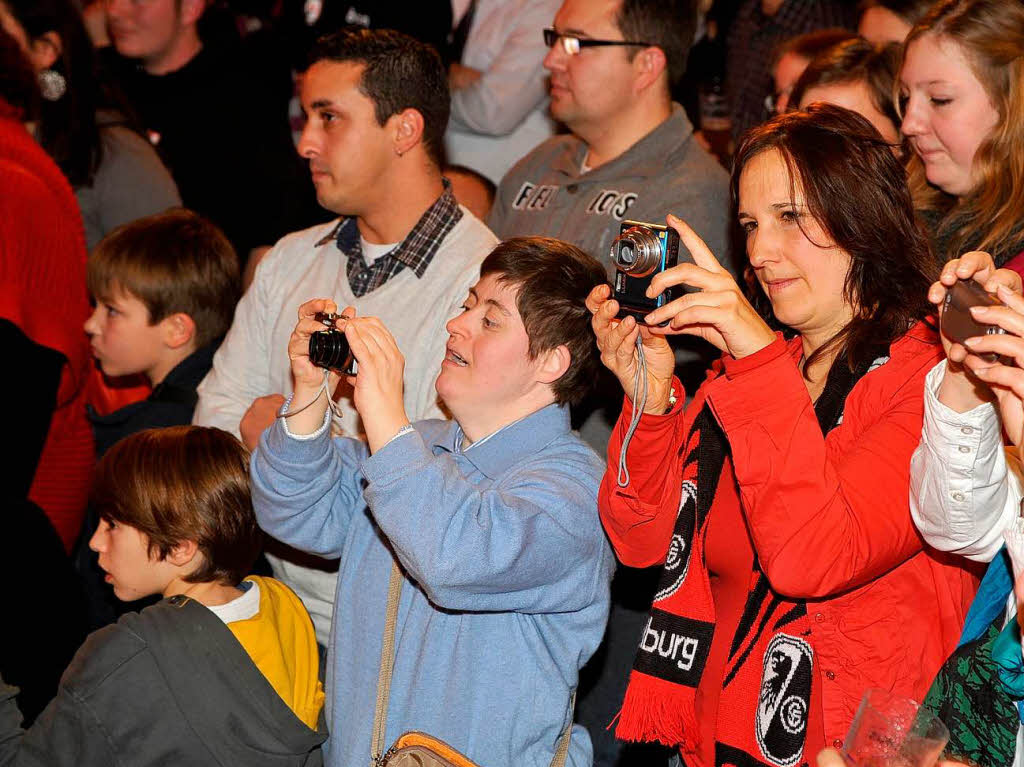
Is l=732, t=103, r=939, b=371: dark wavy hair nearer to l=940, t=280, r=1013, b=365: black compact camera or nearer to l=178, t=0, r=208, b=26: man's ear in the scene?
l=940, t=280, r=1013, b=365: black compact camera

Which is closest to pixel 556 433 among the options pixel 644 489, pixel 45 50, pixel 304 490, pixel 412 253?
pixel 644 489

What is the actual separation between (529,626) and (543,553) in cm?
18

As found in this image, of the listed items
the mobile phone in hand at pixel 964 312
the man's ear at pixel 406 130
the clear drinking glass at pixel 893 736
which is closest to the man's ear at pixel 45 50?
the man's ear at pixel 406 130

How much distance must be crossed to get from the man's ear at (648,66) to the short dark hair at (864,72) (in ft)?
1.31

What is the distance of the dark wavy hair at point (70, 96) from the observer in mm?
3777

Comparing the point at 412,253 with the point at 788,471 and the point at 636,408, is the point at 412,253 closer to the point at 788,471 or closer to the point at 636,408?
the point at 636,408

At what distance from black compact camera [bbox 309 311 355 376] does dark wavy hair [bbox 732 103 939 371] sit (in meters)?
0.86

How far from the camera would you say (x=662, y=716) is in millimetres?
2176

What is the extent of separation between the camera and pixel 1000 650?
5.88ft

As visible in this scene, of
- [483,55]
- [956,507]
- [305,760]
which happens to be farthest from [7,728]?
[483,55]

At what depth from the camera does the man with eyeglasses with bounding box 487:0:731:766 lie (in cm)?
315

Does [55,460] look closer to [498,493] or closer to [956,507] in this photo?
[498,493]

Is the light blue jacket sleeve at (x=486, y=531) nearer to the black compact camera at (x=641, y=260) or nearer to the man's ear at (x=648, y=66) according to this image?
the black compact camera at (x=641, y=260)

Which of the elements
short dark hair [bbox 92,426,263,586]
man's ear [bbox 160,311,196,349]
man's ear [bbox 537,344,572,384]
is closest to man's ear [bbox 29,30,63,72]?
man's ear [bbox 160,311,196,349]
